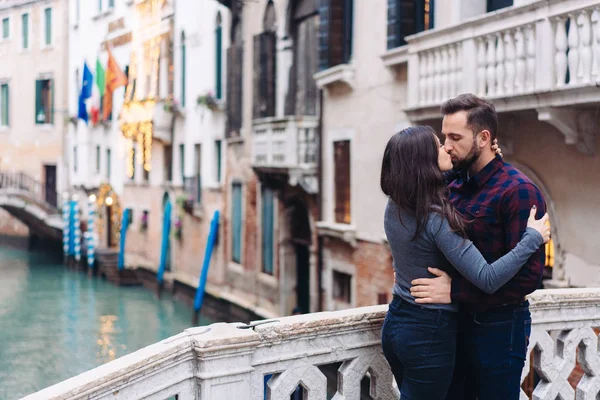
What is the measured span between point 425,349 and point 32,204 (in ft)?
88.9

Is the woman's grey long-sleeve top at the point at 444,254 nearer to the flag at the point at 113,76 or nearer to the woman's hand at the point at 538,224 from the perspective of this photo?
the woman's hand at the point at 538,224

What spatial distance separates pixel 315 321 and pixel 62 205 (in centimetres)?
2720

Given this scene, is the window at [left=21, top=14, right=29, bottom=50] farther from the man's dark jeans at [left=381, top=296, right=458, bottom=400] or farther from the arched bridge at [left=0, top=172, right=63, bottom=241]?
the man's dark jeans at [left=381, top=296, right=458, bottom=400]

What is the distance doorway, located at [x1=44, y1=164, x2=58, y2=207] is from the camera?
29.9 metres

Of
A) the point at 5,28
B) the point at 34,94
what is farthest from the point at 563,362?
the point at 5,28

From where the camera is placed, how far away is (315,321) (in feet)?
9.45

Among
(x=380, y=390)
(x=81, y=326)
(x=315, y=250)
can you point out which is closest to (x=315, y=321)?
(x=380, y=390)

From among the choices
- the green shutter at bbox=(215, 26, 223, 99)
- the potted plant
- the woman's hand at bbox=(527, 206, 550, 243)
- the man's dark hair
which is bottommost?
the woman's hand at bbox=(527, 206, 550, 243)

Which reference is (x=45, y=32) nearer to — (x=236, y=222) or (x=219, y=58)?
(x=219, y=58)

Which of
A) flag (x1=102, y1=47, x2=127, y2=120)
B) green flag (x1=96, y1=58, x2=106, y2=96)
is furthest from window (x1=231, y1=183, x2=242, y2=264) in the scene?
green flag (x1=96, y1=58, x2=106, y2=96)

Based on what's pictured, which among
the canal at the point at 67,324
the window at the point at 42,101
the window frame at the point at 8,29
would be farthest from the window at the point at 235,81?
the window frame at the point at 8,29

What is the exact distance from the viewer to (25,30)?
103ft

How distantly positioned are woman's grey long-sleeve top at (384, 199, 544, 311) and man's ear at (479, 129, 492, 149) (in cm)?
32

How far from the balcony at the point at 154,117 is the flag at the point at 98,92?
121 inches
